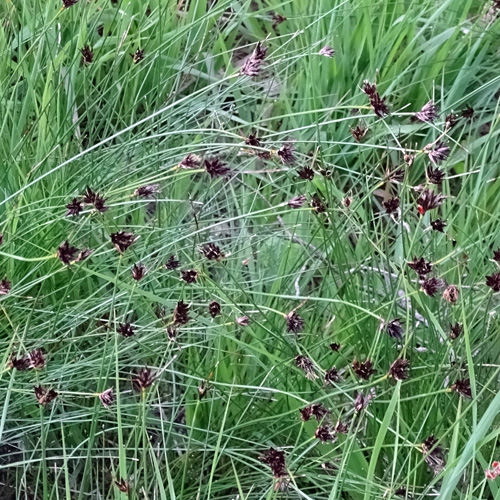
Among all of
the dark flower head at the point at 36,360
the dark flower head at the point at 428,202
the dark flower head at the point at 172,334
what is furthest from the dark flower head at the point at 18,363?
the dark flower head at the point at 428,202

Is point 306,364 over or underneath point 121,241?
underneath

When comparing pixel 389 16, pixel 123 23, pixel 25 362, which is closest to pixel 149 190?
pixel 25 362

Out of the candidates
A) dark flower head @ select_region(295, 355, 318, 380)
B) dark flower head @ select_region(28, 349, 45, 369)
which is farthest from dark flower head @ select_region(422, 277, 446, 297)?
dark flower head @ select_region(28, 349, 45, 369)

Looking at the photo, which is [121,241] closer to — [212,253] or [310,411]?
[212,253]

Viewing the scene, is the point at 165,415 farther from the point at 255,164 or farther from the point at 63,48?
the point at 63,48

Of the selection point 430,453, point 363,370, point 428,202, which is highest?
point 428,202

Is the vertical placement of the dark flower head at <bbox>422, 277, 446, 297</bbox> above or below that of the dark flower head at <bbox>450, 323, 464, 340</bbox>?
above

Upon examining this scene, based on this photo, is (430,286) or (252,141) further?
(252,141)

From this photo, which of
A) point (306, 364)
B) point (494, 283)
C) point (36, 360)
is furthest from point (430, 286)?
point (36, 360)

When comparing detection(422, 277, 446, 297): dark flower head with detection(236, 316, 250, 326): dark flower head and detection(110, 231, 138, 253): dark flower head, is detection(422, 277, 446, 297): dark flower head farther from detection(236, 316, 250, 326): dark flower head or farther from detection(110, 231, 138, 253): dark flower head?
detection(110, 231, 138, 253): dark flower head
